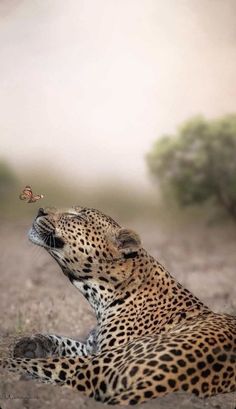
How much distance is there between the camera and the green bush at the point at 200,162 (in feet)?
37.1

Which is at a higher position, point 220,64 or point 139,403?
point 220,64

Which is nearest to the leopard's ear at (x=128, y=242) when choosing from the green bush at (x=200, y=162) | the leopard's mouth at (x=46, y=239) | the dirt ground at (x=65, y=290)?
the leopard's mouth at (x=46, y=239)

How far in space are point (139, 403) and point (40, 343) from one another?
3.68 ft

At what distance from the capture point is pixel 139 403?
368 centimetres

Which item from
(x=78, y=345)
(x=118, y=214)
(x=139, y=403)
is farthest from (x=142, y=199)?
(x=139, y=403)

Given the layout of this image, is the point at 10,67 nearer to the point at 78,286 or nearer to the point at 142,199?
the point at 142,199

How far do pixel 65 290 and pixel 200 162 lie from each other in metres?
4.25

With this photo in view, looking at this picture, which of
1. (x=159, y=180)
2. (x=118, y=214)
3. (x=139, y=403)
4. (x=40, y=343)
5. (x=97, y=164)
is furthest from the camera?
(x=159, y=180)

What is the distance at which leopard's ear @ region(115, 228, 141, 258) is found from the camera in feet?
15.0

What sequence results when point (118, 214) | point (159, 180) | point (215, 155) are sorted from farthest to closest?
point (215, 155) → point (159, 180) → point (118, 214)

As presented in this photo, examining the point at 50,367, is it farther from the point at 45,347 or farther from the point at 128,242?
the point at 128,242

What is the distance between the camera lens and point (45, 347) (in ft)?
15.3

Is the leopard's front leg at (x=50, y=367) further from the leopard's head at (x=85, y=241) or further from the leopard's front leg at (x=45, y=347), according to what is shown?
the leopard's head at (x=85, y=241)

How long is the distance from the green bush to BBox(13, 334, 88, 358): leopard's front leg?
6245mm
